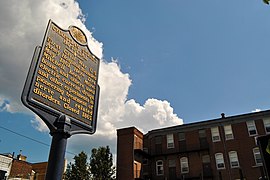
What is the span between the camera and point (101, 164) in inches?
1378

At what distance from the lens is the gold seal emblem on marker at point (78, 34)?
30.5 feet

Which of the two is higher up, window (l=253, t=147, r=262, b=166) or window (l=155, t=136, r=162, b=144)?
window (l=155, t=136, r=162, b=144)

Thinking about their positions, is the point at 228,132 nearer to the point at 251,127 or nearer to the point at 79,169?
the point at 251,127

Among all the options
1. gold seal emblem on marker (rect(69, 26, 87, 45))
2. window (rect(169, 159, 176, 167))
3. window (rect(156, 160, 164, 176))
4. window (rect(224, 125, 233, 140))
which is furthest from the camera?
window (rect(156, 160, 164, 176))

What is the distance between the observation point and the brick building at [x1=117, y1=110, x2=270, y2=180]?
1190 inches

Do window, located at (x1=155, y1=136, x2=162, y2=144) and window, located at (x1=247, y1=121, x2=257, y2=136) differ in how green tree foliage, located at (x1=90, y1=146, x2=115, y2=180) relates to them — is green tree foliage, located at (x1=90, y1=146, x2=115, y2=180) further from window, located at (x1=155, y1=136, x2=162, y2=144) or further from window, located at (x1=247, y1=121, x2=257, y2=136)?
window, located at (x1=247, y1=121, x2=257, y2=136)

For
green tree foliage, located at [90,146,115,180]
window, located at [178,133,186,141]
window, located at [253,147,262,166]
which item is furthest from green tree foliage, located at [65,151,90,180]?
window, located at [253,147,262,166]

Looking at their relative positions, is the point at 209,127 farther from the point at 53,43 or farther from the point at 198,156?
the point at 53,43

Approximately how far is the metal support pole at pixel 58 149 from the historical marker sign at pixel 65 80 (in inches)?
10.5

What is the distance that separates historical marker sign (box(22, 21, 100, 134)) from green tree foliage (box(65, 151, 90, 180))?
27941 millimetres

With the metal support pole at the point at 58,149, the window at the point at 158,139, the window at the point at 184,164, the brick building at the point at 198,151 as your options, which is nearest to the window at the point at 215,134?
the brick building at the point at 198,151

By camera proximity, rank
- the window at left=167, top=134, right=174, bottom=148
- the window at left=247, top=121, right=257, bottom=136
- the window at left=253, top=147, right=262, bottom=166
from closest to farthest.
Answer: the window at left=253, top=147, right=262, bottom=166
the window at left=247, top=121, right=257, bottom=136
the window at left=167, top=134, right=174, bottom=148

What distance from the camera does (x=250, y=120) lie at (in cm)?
3175

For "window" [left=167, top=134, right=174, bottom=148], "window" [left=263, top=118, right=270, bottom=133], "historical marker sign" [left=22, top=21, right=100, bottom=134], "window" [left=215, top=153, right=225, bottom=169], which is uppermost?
"window" [left=263, top=118, right=270, bottom=133]
